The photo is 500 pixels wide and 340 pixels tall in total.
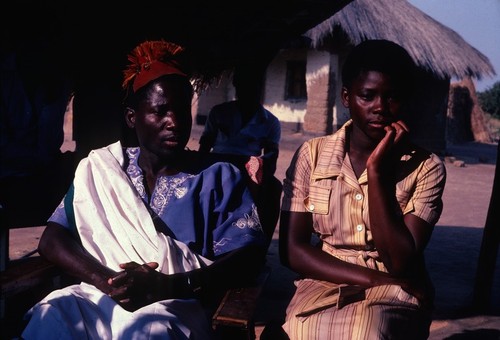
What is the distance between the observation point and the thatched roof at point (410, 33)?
1595cm

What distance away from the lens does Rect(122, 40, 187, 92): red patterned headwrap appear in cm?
266

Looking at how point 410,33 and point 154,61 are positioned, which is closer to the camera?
point 154,61

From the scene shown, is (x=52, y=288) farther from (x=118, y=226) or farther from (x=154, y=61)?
(x=154, y=61)

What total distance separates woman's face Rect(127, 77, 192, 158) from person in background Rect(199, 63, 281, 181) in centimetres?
269

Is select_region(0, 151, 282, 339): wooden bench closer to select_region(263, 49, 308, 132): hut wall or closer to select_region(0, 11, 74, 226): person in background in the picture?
select_region(0, 11, 74, 226): person in background

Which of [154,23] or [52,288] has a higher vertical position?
[154,23]

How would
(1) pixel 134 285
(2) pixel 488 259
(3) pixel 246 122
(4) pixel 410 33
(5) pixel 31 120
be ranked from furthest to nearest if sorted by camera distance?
(4) pixel 410 33 < (3) pixel 246 122 < (2) pixel 488 259 < (5) pixel 31 120 < (1) pixel 134 285

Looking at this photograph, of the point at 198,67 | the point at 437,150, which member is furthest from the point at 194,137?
the point at 198,67

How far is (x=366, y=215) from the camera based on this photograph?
2.51 metres

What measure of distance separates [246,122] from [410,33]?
1333 centimetres

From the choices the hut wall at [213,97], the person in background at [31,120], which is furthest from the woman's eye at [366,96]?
the hut wall at [213,97]

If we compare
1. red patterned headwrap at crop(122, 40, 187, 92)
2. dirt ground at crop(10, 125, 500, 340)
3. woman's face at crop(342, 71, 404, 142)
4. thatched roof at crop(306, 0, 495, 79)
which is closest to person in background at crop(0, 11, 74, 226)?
red patterned headwrap at crop(122, 40, 187, 92)

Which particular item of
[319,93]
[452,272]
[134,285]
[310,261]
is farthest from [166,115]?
[319,93]

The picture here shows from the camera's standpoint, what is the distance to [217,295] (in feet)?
8.27
